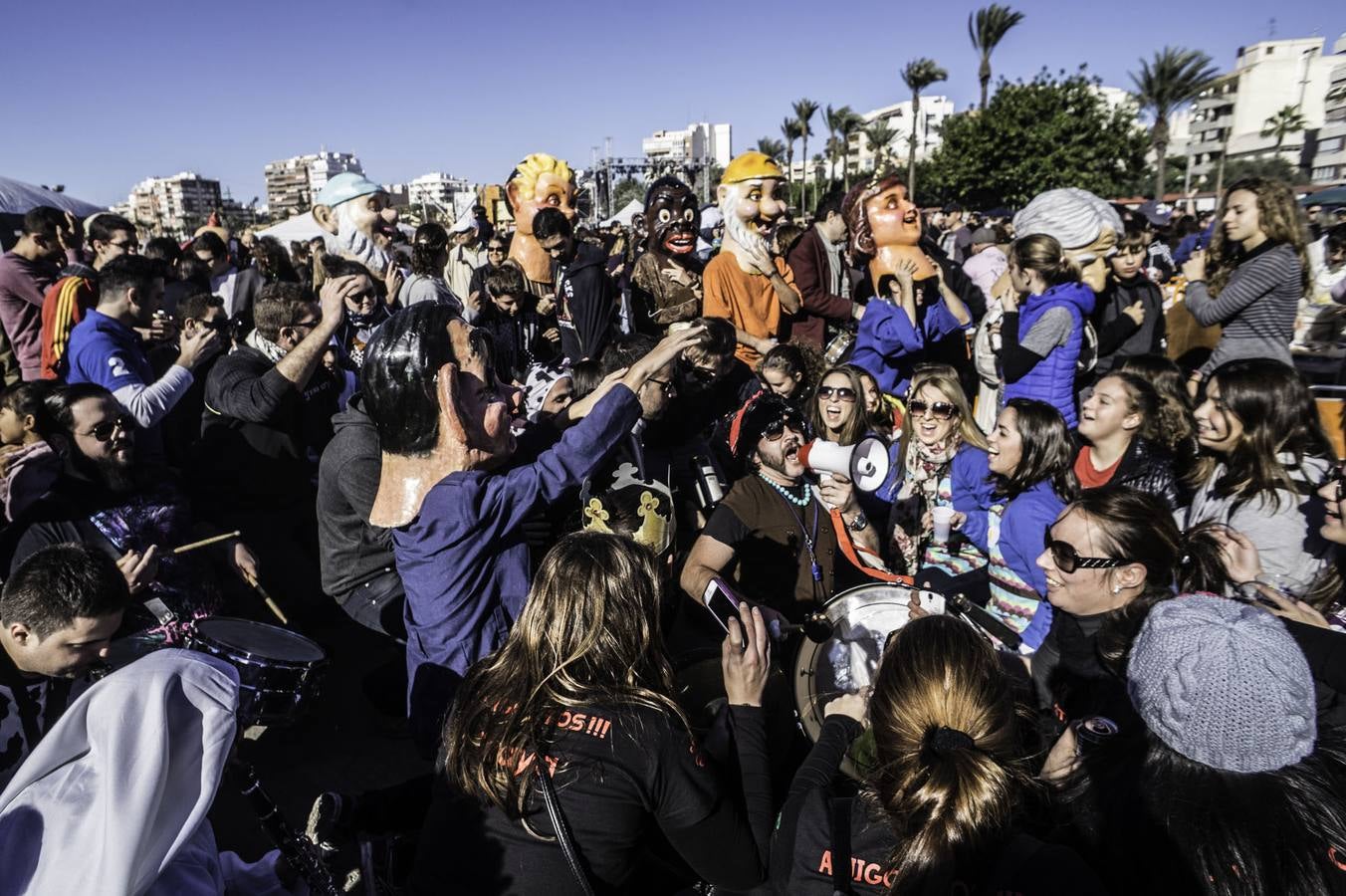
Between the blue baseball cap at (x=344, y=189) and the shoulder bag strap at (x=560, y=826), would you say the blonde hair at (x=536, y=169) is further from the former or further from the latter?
the shoulder bag strap at (x=560, y=826)

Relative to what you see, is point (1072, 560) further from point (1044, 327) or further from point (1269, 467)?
point (1044, 327)

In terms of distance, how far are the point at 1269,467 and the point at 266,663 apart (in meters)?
4.03

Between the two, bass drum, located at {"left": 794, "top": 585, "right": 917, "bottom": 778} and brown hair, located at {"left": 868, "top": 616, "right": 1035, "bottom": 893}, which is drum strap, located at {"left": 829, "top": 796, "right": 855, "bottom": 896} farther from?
bass drum, located at {"left": 794, "top": 585, "right": 917, "bottom": 778}

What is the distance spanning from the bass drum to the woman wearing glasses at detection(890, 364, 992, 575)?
3.01 feet

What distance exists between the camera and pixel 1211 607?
66.6 inches

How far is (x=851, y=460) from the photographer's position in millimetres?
3498

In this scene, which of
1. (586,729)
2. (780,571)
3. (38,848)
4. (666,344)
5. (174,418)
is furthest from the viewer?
(174,418)

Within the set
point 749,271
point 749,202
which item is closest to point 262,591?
point 749,271

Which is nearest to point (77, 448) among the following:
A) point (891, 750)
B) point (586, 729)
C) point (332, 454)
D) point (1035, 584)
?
point (332, 454)

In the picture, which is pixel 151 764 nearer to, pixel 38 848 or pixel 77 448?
pixel 38 848

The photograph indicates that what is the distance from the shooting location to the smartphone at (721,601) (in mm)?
2492

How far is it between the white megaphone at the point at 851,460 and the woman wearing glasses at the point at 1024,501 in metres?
0.51

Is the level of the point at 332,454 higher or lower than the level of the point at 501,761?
higher

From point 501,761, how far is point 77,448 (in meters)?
2.74
